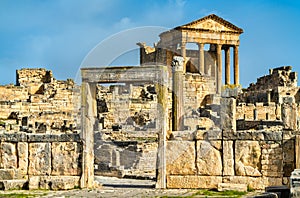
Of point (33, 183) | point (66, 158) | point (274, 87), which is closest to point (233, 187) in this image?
point (66, 158)

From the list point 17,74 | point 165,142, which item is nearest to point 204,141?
point 165,142

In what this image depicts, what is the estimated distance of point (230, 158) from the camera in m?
17.2

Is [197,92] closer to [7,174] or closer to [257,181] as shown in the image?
[7,174]

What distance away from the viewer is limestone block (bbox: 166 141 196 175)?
17.5 m

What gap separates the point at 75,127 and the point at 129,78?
10.1 meters

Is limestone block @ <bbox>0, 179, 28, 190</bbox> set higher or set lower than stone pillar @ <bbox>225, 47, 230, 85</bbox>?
lower

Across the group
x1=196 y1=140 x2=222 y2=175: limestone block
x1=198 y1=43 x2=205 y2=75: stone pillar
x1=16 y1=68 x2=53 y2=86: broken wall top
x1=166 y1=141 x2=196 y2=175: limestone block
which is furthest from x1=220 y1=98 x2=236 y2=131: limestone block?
x1=198 y1=43 x2=205 y2=75: stone pillar

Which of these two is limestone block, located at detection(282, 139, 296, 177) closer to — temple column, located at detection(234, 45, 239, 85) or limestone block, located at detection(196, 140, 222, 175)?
limestone block, located at detection(196, 140, 222, 175)

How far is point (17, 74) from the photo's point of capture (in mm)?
43938

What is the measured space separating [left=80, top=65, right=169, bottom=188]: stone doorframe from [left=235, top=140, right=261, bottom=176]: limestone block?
2.09 meters

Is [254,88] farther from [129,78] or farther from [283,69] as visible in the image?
[129,78]

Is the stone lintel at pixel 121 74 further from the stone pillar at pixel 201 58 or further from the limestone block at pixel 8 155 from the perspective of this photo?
the stone pillar at pixel 201 58

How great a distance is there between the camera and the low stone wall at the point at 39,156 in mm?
18406

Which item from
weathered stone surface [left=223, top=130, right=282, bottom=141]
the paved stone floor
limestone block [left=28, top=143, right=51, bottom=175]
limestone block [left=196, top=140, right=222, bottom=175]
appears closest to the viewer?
the paved stone floor
